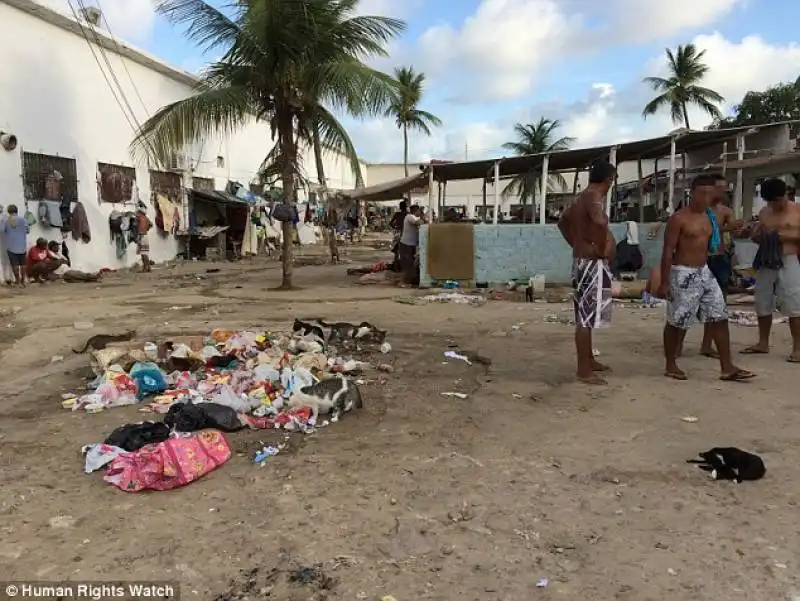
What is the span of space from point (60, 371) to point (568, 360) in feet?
15.8

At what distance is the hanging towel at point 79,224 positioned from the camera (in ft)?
54.2

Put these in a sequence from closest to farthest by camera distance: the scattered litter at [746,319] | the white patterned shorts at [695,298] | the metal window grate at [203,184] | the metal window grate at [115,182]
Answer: the white patterned shorts at [695,298] < the scattered litter at [746,319] < the metal window grate at [115,182] < the metal window grate at [203,184]

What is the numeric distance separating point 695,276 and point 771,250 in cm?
121

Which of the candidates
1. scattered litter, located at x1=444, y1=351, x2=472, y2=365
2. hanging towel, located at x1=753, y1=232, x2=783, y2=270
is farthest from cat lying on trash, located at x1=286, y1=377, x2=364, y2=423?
hanging towel, located at x1=753, y1=232, x2=783, y2=270

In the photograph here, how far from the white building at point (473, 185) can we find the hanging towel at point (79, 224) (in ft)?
35.2

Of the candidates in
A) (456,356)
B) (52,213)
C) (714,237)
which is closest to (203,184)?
(52,213)

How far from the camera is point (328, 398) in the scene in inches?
190

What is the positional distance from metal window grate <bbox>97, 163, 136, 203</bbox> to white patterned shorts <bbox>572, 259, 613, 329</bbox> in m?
15.7

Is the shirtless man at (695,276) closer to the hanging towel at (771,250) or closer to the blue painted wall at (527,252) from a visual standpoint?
the hanging towel at (771,250)

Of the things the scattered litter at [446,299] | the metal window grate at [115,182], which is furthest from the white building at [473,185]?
the metal window grate at [115,182]

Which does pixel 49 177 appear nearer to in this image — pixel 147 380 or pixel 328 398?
pixel 147 380

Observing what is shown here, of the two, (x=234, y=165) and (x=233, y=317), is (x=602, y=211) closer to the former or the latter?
(x=233, y=317)

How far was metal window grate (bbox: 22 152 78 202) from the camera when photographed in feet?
49.5

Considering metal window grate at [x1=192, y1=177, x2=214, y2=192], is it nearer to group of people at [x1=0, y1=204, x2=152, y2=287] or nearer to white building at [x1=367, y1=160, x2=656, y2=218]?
group of people at [x1=0, y1=204, x2=152, y2=287]
